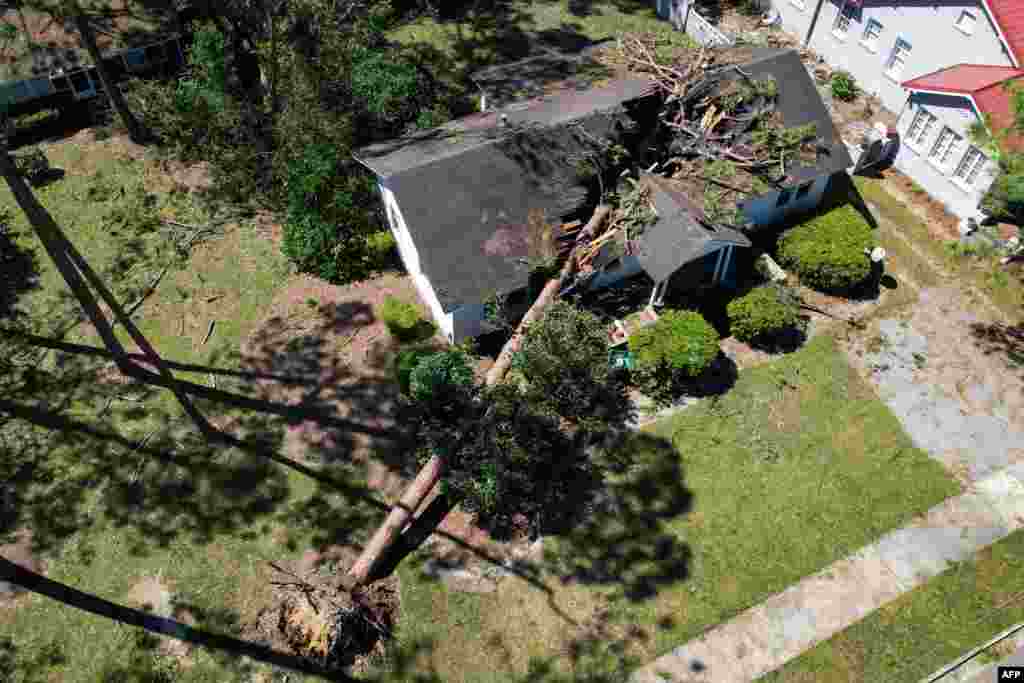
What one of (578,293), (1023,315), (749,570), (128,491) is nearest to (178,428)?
(128,491)

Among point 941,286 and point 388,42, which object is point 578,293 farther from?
point 388,42

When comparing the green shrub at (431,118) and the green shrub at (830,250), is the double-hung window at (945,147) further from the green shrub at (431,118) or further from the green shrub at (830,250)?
the green shrub at (431,118)

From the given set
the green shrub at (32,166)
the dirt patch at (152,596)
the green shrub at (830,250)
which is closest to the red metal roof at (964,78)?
the green shrub at (830,250)

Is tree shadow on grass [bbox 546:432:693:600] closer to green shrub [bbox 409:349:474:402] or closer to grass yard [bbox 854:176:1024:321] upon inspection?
green shrub [bbox 409:349:474:402]

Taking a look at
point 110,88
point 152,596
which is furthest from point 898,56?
point 152,596

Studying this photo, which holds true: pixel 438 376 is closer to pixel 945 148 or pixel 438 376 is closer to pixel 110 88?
pixel 110 88

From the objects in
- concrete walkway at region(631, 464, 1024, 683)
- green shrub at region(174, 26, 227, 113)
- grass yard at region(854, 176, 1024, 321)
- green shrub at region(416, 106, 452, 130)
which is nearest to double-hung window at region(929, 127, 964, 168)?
grass yard at region(854, 176, 1024, 321)
